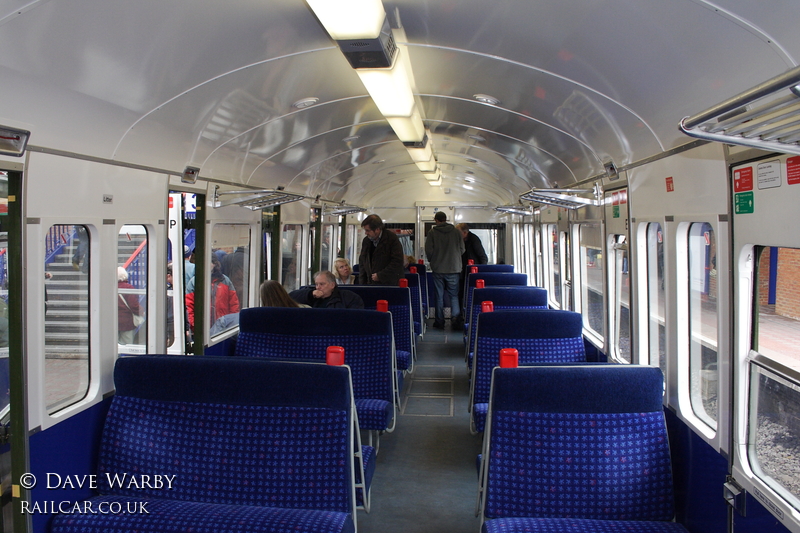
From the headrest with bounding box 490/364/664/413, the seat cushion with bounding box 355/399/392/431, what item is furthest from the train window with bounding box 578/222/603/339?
the headrest with bounding box 490/364/664/413

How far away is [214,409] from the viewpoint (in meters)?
2.97

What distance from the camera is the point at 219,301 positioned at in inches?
229

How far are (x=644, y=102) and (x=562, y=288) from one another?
485 centimetres

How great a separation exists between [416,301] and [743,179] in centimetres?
639

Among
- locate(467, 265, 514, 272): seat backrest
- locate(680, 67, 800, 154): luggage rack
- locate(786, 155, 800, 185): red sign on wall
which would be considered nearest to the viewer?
locate(680, 67, 800, 154): luggage rack

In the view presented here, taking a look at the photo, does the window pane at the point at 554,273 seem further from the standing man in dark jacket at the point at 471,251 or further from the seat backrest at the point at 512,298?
the standing man in dark jacket at the point at 471,251

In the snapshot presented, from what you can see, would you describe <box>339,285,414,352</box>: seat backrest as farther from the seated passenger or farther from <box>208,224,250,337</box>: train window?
the seated passenger

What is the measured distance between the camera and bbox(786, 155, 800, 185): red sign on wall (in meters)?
2.12

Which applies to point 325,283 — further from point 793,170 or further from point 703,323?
point 793,170

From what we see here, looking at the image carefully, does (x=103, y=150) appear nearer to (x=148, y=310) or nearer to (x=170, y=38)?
(x=170, y=38)

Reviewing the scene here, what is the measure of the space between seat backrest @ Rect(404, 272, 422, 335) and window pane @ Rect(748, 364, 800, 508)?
5.83m

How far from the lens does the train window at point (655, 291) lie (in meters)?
4.17

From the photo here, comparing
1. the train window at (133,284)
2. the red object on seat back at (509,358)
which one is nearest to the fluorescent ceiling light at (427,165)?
the train window at (133,284)

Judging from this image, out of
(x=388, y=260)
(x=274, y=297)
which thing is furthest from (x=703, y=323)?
(x=388, y=260)
